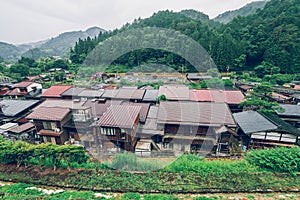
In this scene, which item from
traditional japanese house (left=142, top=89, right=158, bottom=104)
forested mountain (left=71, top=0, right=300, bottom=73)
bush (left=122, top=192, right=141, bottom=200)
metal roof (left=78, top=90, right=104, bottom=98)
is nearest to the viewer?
bush (left=122, top=192, right=141, bottom=200)

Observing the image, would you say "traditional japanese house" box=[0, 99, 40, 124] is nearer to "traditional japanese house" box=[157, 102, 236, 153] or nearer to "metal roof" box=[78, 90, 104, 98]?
"metal roof" box=[78, 90, 104, 98]

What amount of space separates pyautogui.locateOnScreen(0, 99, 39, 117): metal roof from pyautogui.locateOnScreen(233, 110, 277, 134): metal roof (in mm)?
24389

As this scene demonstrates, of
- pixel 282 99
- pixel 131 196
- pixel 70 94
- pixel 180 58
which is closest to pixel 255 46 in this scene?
pixel 180 58

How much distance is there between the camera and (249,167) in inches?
435

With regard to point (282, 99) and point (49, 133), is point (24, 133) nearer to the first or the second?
point (49, 133)

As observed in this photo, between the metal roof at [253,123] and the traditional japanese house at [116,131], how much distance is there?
9.59 metres

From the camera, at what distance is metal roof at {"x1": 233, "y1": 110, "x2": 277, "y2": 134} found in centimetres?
1307

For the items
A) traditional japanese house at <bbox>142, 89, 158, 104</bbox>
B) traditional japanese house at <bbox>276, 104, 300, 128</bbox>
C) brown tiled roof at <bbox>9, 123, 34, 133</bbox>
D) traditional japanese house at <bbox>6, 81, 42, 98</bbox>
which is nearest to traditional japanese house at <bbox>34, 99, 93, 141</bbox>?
brown tiled roof at <bbox>9, 123, 34, 133</bbox>

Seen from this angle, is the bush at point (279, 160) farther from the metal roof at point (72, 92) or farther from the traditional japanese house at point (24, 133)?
the metal roof at point (72, 92)

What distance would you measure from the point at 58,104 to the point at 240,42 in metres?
49.9

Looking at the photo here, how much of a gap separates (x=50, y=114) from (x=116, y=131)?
687 centimetres

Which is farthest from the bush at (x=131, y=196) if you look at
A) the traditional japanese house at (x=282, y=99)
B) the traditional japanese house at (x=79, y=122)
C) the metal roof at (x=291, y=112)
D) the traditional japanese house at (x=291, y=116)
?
the traditional japanese house at (x=282, y=99)

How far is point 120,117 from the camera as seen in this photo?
1396 centimetres

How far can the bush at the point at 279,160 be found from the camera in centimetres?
1048
